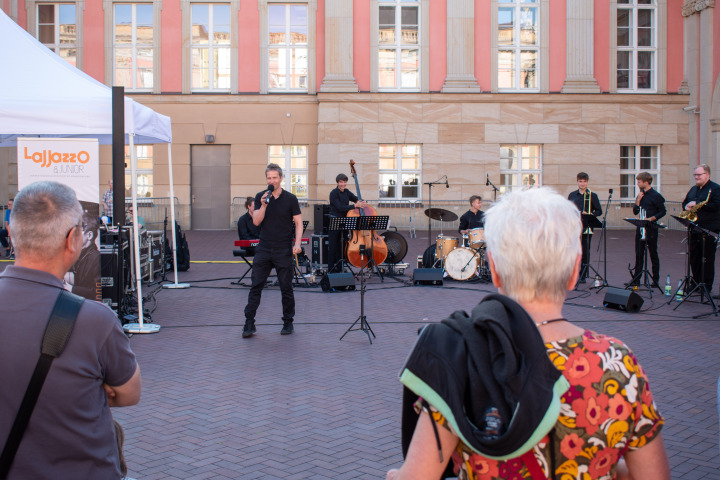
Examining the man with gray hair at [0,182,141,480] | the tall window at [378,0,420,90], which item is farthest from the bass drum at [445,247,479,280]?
the tall window at [378,0,420,90]

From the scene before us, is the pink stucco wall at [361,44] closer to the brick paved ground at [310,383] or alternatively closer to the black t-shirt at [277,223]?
the brick paved ground at [310,383]

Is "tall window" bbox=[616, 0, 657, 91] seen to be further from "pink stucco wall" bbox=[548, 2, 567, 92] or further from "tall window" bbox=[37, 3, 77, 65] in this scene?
"tall window" bbox=[37, 3, 77, 65]

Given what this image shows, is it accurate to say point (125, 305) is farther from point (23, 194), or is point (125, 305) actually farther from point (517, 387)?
point (517, 387)

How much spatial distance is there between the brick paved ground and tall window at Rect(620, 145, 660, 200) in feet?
52.7

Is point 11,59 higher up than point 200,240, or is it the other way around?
point 11,59

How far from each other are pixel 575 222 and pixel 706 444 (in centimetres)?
367

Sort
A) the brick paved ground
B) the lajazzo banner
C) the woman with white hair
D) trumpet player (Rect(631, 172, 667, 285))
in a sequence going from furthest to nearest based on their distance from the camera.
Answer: trumpet player (Rect(631, 172, 667, 285))
the lajazzo banner
the brick paved ground
the woman with white hair

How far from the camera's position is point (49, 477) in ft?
7.35

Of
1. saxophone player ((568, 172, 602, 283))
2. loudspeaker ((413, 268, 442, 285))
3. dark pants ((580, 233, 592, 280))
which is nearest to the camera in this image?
dark pants ((580, 233, 592, 280))

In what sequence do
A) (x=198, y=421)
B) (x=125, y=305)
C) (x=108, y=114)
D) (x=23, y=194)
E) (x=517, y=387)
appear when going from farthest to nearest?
1. (x=125, y=305)
2. (x=108, y=114)
3. (x=198, y=421)
4. (x=23, y=194)
5. (x=517, y=387)

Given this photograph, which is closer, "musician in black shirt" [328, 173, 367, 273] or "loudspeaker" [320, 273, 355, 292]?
"loudspeaker" [320, 273, 355, 292]

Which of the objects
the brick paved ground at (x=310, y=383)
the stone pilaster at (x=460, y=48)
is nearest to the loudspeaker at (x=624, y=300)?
the brick paved ground at (x=310, y=383)

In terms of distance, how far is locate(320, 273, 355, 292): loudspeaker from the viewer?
12414 millimetres

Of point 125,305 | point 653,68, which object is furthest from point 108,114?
point 653,68
